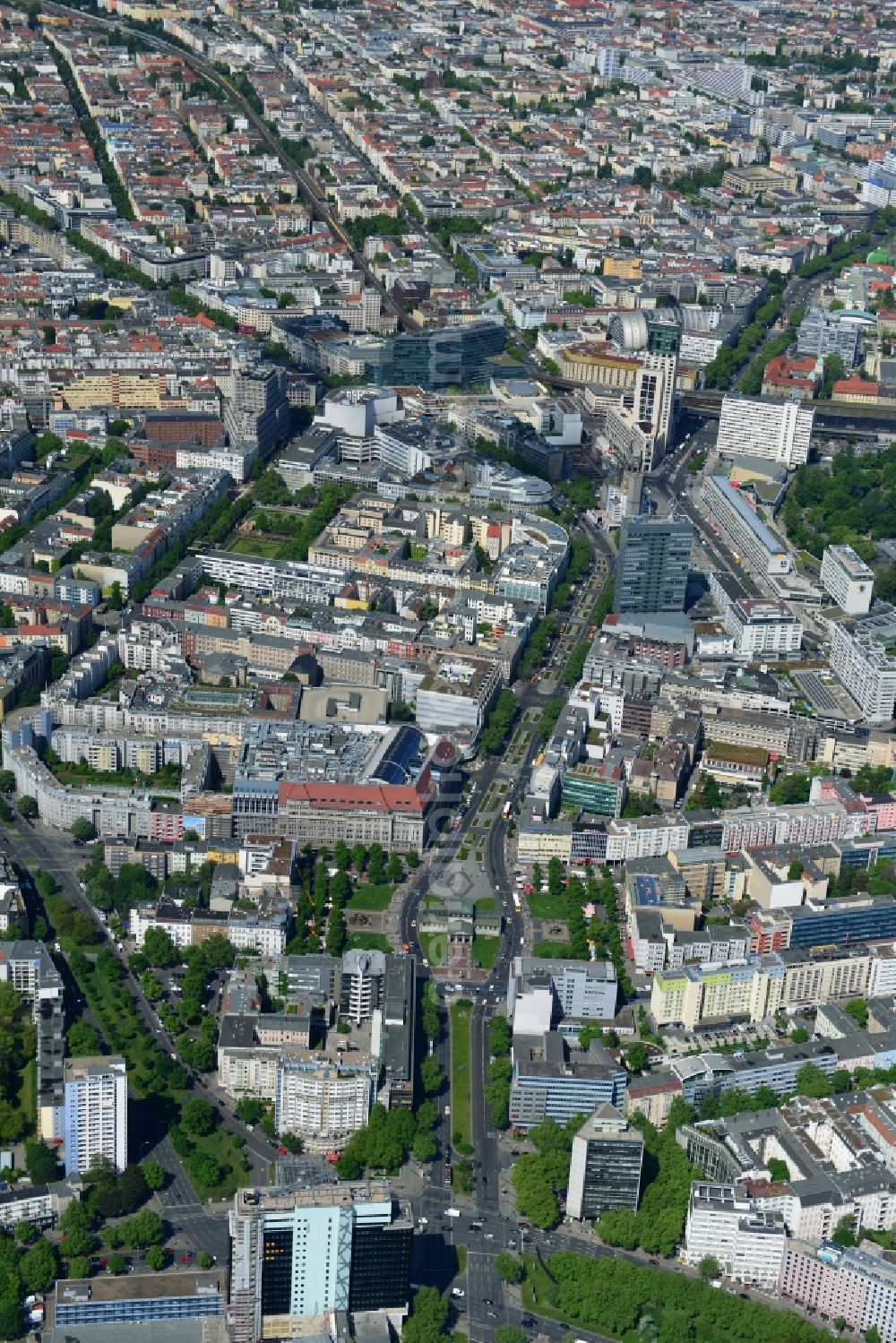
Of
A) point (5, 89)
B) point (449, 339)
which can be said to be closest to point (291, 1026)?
point (449, 339)

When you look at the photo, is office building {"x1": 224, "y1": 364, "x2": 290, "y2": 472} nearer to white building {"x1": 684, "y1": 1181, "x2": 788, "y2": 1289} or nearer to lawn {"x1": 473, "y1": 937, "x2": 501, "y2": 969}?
lawn {"x1": 473, "y1": 937, "x2": 501, "y2": 969}

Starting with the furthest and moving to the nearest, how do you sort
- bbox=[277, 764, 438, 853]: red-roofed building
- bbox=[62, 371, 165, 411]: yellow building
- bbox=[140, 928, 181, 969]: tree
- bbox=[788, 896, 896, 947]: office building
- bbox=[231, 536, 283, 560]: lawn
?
bbox=[62, 371, 165, 411]: yellow building, bbox=[231, 536, 283, 560]: lawn, bbox=[277, 764, 438, 853]: red-roofed building, bbox=[788, 896, 896, 947]: office building, bbox=[140, 928, 181, 969]: tree

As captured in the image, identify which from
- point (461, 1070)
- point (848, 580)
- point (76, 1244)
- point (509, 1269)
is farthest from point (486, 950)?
point (848, 580)

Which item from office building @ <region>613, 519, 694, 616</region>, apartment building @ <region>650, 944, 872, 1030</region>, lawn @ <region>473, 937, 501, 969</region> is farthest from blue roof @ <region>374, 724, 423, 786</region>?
office building @ <region>613, 519, 694, 616</region>

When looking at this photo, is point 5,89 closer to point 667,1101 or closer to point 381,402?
point 381,402

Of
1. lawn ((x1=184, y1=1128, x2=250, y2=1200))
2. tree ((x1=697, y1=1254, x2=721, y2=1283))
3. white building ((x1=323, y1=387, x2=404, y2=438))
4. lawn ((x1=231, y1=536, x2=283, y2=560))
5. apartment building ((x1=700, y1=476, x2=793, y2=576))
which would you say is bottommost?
tree ((x1=697, y1=1254, x2=721, y2=1283))

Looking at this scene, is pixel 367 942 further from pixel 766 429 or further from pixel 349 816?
pixel 766 429

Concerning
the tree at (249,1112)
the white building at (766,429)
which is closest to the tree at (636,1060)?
the tree at (249,1112)
